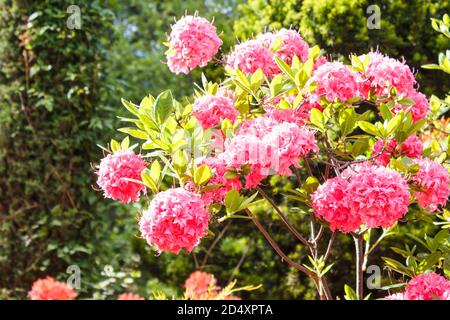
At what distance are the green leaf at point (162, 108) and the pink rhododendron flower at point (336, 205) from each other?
53 centimetres

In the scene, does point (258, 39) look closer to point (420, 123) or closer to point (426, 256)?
point (420, 123)

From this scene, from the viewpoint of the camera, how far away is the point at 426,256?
2.59 metres

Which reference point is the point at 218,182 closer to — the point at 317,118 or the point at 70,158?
the point at 317,118

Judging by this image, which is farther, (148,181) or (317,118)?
(317,118)

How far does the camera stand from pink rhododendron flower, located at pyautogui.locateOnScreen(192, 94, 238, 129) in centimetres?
246

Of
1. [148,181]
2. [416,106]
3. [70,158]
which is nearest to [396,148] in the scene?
[416,106]

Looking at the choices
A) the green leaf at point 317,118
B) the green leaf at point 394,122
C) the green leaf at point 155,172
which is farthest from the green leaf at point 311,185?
the green leaf at point 155,172

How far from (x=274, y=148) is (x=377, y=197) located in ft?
1.10

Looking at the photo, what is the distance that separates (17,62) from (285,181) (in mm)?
1932

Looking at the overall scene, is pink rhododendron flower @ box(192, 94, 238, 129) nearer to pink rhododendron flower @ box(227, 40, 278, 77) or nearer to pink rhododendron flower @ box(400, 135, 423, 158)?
pink rhododendron flower @ box(227, 40, 278, 77)

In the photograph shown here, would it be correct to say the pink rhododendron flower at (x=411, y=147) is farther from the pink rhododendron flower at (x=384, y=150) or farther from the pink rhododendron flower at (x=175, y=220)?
the pink rhododendron flower at (x=175, y=220)

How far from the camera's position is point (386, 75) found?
8.25 ft

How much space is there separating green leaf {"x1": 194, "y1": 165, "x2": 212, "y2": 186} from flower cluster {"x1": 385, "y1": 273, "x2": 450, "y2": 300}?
2.57ft
